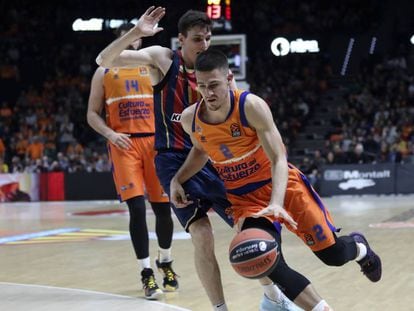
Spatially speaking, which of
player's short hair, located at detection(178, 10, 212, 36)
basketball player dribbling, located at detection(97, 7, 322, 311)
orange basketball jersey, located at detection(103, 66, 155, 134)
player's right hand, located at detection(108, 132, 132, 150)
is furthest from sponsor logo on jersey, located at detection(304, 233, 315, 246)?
orange basketball jersey, located at detection(103, 66, 155, 134)

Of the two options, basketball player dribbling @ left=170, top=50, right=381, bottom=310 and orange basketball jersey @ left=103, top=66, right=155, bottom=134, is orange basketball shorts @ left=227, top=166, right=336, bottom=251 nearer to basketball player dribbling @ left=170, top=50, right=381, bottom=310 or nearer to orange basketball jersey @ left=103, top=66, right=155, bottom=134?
basketball player dribbling @ left=170, top=50, right=381, bottom=310

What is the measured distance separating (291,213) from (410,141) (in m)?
15.5

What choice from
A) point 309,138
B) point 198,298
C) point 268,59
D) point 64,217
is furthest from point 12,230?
point 268,59

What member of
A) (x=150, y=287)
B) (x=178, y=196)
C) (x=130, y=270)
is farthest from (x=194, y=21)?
(x=130, y=270)

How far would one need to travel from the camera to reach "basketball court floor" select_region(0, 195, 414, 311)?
538 centimetres

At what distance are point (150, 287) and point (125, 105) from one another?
149 centimetres

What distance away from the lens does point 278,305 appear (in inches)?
187

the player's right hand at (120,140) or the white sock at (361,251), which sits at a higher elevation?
the player's right hand at (120,140)

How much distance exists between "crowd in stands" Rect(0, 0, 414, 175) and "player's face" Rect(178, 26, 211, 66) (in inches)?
523

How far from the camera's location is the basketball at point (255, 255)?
3.77m

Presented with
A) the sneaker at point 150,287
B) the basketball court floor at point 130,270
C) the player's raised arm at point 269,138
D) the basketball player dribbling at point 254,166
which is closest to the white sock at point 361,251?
the basketball player dribbling at point 254,166

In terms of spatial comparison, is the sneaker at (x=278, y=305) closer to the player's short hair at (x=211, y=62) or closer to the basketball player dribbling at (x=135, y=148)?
the basketball player dribbling at (x=135, y=148)

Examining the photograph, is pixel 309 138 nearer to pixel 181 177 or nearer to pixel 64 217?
pixel 64 217

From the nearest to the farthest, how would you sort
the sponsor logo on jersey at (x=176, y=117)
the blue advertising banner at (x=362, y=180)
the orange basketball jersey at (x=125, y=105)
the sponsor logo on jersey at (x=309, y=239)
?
the sponsor logo on jersey at (x=309, y=239)
the sponsor logo on jersey at (x=176, y=117)
the orange basketball jersey at (x=125, y=105)
the blue advertising banner at (x=362, y=180)
